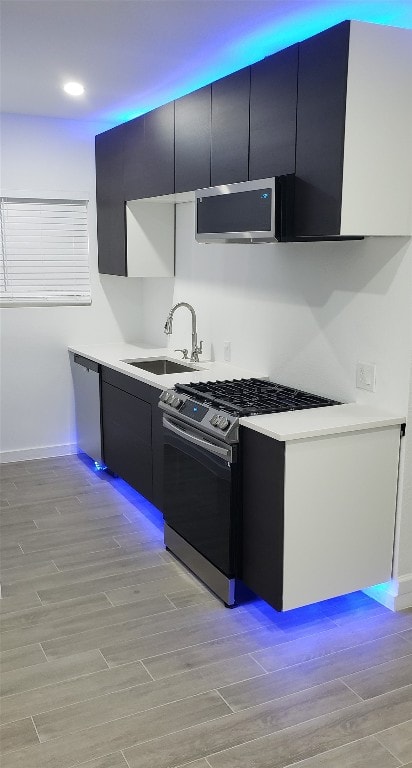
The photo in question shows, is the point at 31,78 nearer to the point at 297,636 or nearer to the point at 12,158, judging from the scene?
the point at 12,158

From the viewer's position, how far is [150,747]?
2205mm

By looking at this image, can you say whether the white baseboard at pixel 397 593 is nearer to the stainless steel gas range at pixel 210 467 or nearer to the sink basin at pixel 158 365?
the stainless steel gas range at pixel 210 467

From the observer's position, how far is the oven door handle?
2.92 m

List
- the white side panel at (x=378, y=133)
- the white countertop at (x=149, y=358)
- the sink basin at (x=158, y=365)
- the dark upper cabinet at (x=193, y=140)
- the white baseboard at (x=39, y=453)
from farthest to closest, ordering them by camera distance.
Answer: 1. the white baseboard at (x=39, y=453)
2. the sink basin at (x=158, y=365)
3. the white countertop at (x=149, y=358)
4. the dark upper cabinet at (x=193, y=140)
5. the white side panel at (x=378, y=133)

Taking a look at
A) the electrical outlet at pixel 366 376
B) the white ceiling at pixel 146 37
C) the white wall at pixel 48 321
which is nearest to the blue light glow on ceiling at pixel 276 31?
the white ceiling at pixel 146 37

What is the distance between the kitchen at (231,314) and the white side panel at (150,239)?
91 mm

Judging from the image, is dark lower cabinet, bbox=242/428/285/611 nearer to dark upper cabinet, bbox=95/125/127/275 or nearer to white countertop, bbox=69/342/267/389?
white countertop, bbox=69/342/267/389

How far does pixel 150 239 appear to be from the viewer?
15.7 feet

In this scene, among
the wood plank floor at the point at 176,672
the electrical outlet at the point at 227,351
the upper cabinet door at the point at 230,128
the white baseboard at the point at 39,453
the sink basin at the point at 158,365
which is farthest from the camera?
the white baseboard at the point at 39,453

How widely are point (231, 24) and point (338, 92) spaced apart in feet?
2.22

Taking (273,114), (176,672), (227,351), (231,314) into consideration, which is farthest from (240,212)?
(176,672)

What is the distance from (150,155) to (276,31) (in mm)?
1385

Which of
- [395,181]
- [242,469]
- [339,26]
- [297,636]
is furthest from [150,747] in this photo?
[339,26]

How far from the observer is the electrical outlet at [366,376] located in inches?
119
